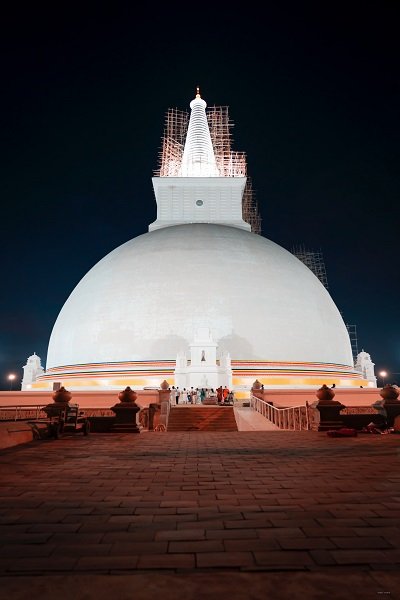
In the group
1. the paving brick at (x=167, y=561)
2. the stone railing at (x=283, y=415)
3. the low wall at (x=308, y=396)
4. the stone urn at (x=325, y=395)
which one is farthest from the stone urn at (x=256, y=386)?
the paving brick at (x=167, y=561)

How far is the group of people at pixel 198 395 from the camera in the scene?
70.8ft

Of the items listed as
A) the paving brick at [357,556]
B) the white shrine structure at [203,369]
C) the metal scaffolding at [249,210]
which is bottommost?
the paving brick at [357,556]

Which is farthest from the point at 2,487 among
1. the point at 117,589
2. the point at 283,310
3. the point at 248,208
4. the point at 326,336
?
the point at 248,208

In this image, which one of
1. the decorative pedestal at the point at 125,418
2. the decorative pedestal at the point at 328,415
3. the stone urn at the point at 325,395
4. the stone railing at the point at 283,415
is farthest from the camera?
the stone railing at the point at 283,415

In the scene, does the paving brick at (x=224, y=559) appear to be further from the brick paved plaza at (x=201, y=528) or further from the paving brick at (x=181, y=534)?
the paving brick at (x=181, y=534)

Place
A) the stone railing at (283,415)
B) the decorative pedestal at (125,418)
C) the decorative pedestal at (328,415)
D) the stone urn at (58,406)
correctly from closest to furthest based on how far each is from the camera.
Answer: the stone urn at (58,406), the decorative pedestal at (328,415), the decorative pedestal at (125,418), the stone railing at (283,415)

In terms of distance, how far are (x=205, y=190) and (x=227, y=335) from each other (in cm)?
1583

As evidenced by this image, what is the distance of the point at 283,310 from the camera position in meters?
26.9

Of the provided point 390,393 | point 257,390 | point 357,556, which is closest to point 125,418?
point 390,393

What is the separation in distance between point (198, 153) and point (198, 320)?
19.2 metres

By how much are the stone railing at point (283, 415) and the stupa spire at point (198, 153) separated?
79.4 ft

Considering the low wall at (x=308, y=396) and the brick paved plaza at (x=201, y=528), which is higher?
the low wall at (x=308, y=396)

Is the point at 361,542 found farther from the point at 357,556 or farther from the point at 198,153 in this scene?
the point at 198,153

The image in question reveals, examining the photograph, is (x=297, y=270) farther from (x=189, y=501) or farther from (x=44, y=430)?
(x=189, y=501)
